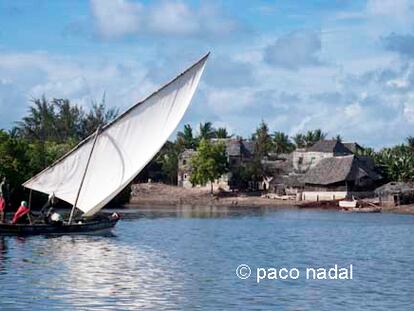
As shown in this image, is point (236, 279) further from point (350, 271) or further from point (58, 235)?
point (58, 235)

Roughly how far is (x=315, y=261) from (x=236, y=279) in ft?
25.7

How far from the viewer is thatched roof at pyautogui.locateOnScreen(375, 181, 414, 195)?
326 ft

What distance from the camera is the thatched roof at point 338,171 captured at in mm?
108312

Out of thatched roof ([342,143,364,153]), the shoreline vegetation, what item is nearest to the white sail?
the shoreline vegetation

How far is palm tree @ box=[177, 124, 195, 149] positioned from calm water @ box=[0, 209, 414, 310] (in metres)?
84.4

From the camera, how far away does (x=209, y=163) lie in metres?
118

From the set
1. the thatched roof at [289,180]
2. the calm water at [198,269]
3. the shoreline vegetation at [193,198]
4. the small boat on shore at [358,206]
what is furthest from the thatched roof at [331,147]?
the calm water at [198,269]

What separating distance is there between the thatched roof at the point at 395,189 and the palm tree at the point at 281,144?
46363mm

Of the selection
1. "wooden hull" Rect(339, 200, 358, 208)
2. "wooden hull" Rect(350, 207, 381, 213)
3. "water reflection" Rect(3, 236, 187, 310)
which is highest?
"wooden hull" Rect(339, 200, 358, 208)

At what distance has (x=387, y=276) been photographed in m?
33.3

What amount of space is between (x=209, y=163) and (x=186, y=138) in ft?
90.4

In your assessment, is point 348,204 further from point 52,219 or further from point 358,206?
point 52,219

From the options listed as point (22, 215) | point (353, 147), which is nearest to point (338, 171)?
point (353, 147)

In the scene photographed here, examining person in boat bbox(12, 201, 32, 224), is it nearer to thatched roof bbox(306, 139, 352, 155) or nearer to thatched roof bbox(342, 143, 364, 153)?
thatched roof bbox(306, 139, 352, 155)
